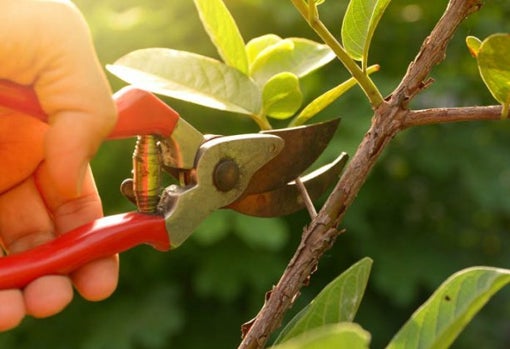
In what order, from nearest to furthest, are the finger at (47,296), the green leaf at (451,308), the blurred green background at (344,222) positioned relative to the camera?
the green leaf at (451,308) < the finger at (47,296) < the blurred green background at (344,222)

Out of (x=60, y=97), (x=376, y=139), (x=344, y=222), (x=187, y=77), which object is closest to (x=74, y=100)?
(x=60, y=97)

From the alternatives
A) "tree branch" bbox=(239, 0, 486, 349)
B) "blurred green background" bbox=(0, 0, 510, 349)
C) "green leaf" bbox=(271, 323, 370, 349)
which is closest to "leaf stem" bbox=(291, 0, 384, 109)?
"tree branch" bbox=(239, 0, 486, 349)

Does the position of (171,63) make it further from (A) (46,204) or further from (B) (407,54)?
(B) (407,54)

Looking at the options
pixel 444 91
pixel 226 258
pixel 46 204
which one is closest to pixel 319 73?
pixel 444 91

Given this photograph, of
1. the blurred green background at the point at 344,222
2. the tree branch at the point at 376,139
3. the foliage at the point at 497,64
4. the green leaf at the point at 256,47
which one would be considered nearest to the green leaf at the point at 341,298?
the tree branch at the point at 376,139

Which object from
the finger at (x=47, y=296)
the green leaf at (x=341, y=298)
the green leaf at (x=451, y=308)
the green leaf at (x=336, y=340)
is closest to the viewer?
the green leaf at (x=336, y=340)

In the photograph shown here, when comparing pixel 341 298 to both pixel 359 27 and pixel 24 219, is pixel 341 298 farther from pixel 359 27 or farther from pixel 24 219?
pixel 24 219

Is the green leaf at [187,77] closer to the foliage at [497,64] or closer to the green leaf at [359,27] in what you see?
the green leaf at [359,27]
